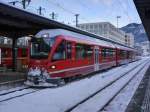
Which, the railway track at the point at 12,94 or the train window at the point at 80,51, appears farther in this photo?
the train window at the point at 80,51

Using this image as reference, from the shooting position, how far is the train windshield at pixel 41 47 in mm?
18219

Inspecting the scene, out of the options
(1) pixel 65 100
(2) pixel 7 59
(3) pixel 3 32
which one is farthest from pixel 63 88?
(2) pixel 7 59

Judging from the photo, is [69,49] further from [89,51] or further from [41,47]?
[89,51]

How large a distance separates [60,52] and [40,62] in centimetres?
127

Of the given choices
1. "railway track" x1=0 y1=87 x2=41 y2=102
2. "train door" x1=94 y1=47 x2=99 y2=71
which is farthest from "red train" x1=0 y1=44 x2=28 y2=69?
"railway track" x1=0 y1=87 x2=41 y2=102

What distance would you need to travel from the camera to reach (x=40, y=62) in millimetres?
18031

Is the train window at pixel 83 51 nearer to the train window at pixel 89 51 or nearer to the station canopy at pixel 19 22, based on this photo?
the train window at pixel 89 51

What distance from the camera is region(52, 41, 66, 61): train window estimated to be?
18214 mm

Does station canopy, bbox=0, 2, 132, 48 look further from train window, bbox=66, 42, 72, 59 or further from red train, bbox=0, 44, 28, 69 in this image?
red train, bbox=0, 44, 28, 69

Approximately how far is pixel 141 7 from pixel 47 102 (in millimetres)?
5625

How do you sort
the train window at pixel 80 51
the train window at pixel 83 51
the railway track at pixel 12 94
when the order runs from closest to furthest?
1. the railway track at pixel 12 94
2. the train window at pixel 80 51
3. the train window at pixel 83 51

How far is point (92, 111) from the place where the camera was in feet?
35.6

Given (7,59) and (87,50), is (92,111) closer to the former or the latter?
(87,50)

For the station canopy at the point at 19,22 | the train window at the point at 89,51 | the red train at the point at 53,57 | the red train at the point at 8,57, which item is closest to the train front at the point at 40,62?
the red train at the point at 53,57
